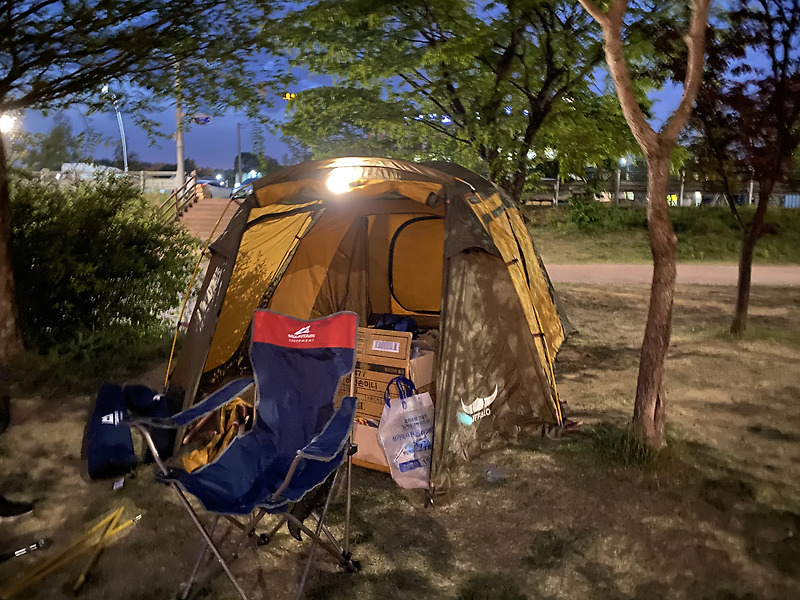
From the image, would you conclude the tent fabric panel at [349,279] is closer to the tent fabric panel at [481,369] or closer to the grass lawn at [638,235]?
the tent fabric panel at [481,369]

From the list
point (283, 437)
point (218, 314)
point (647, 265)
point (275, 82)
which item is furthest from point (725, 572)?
point (647, 265)

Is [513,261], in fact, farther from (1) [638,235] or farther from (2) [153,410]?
(1) [638,235]

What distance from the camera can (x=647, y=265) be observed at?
16922 millimetres

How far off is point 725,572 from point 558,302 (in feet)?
12.1

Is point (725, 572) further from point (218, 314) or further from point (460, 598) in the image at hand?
point (218, 314)

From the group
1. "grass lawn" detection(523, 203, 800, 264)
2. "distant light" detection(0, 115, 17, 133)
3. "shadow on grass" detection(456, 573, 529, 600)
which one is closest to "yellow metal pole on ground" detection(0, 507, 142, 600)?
"shadow on grass" detection(456, 573, 529, 600)

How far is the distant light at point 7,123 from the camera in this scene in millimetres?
5848

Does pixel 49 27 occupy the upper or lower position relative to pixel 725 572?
upper

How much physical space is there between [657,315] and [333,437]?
97.7 inches

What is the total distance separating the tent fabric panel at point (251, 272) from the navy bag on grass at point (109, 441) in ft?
2.64

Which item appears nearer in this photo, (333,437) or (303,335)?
(333,437)

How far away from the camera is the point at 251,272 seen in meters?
4.89

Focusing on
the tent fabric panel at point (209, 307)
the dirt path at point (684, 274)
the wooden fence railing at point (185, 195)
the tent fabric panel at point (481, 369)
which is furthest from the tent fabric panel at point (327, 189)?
the dirt path at point (684, 274)

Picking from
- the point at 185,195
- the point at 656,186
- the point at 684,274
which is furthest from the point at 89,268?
the point at 185,195
